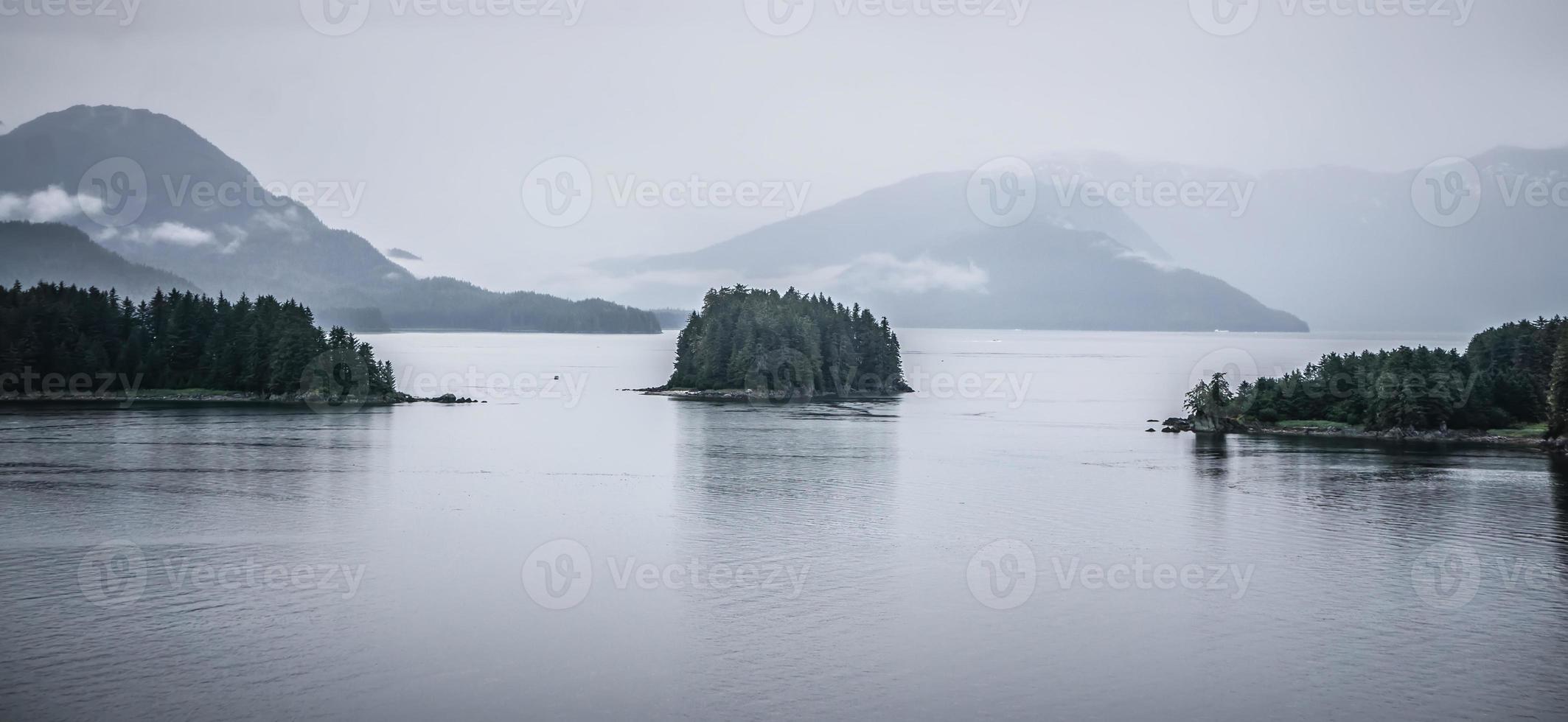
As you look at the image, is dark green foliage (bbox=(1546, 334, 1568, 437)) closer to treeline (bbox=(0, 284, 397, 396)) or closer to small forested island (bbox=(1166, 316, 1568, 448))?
small forested island (bbox=(1166, 316, 1568, 448))

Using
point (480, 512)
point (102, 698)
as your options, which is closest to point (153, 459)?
point (480, 512)

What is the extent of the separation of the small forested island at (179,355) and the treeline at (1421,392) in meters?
109

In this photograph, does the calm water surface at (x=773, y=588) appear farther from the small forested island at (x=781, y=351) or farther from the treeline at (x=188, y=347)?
the small forested island at (x=781, y=351)

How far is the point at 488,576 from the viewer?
135 feet

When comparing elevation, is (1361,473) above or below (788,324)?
below

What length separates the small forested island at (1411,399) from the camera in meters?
100

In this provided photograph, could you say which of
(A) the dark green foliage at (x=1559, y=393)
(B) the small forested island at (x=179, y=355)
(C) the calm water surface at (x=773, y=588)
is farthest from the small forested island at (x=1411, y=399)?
(B) the small forested island at (x=179, y=355)

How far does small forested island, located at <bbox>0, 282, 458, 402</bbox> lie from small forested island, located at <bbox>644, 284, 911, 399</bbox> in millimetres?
45617

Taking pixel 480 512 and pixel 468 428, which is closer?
pixel 480 512

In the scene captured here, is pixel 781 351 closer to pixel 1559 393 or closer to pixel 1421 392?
pixel 1421 392

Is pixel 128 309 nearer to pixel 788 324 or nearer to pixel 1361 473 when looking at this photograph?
pixel 788 324

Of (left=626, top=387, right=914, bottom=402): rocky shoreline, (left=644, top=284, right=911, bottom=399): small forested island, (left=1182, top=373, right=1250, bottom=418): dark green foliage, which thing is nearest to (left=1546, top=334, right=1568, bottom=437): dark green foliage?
(left=1182, top=373, right=1250, bottom=418): dark green foliage

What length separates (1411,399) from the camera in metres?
101

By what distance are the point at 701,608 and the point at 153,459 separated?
58.0 meters
